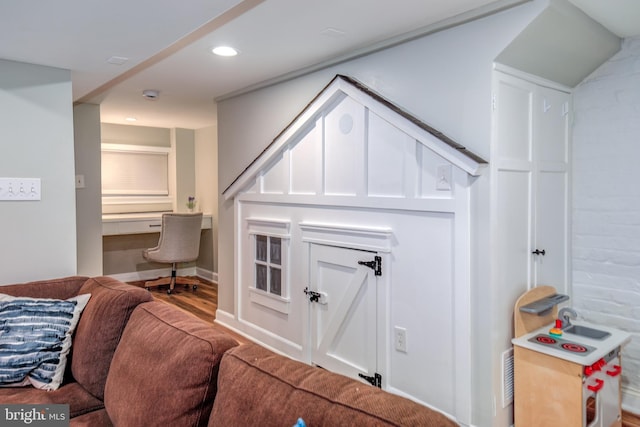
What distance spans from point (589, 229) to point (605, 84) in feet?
2.90

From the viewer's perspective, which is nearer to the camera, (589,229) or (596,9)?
(596,9)

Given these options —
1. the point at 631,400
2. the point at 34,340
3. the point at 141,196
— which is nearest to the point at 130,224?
the point at 141,196

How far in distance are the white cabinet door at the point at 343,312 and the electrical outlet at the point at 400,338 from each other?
0.51 ft

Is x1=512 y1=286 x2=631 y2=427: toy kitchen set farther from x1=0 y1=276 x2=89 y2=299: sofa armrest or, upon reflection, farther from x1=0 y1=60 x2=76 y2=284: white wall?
x1=0 y1=60 x2=76 y2=284: white wall

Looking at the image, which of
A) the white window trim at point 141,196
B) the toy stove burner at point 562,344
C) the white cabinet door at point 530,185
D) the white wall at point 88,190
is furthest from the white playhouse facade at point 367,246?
→ the white window trim at point 141,196

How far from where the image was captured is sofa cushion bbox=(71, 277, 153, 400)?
178cm

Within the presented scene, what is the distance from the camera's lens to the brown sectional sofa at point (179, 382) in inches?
40.1

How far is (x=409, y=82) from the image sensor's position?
2.47 m

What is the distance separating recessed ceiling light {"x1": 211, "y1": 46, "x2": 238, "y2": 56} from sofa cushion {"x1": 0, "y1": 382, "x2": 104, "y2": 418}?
198cm

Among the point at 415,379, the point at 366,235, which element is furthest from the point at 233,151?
the point at 415,379

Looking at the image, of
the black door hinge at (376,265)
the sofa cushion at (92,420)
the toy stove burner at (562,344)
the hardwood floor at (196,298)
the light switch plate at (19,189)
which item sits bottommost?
the hardwood floor at (196,298)

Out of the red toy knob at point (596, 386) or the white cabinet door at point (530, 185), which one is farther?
the white cabinet door at point (530, 185)

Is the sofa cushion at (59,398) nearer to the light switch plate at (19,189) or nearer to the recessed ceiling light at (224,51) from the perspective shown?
the light switch plate at (19,189)

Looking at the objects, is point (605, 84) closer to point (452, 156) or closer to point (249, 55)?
point (452, 156)
